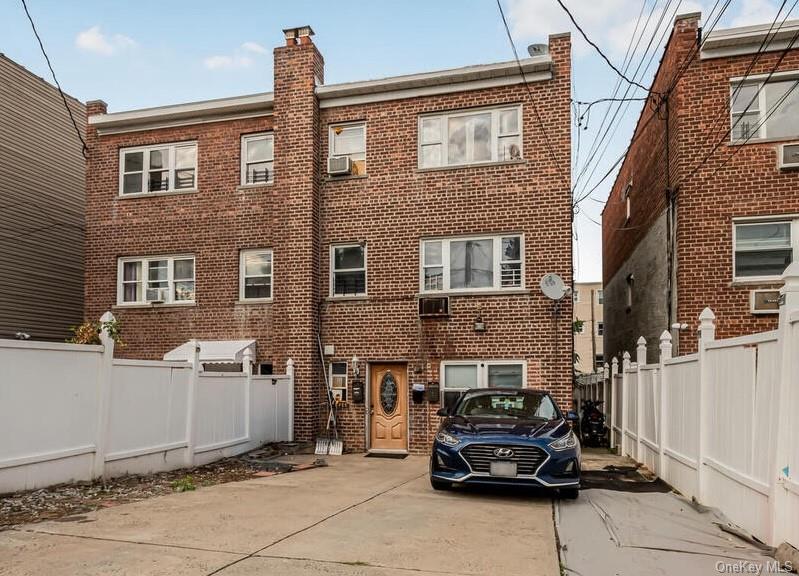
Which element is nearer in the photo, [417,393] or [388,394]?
[417,393]

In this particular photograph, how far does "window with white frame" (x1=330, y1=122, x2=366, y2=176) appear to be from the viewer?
15531 mm

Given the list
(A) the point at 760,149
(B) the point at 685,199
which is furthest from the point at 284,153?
(A) the point at 760,149

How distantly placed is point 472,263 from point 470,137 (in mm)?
2836

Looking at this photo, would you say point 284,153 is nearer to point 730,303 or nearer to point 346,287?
point 346,287

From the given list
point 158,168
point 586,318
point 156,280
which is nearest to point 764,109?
point 158,168

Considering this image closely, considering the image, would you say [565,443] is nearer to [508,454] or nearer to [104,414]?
[508,454]

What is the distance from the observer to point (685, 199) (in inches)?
520

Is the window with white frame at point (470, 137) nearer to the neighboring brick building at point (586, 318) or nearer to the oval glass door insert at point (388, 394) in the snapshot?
the oval glass door insert at point (388, 394)

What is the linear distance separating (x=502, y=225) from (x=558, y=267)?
151 centimetres

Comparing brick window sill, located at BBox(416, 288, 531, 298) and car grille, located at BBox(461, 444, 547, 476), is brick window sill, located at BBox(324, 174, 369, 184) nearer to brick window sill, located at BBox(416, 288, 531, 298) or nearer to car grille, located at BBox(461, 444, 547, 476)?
brick window sill, located at BBox(416, 288, 531, 298)

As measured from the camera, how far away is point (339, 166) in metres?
15.2

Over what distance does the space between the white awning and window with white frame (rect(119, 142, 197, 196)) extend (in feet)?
13.3

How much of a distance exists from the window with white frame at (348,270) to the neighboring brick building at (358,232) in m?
0.03
